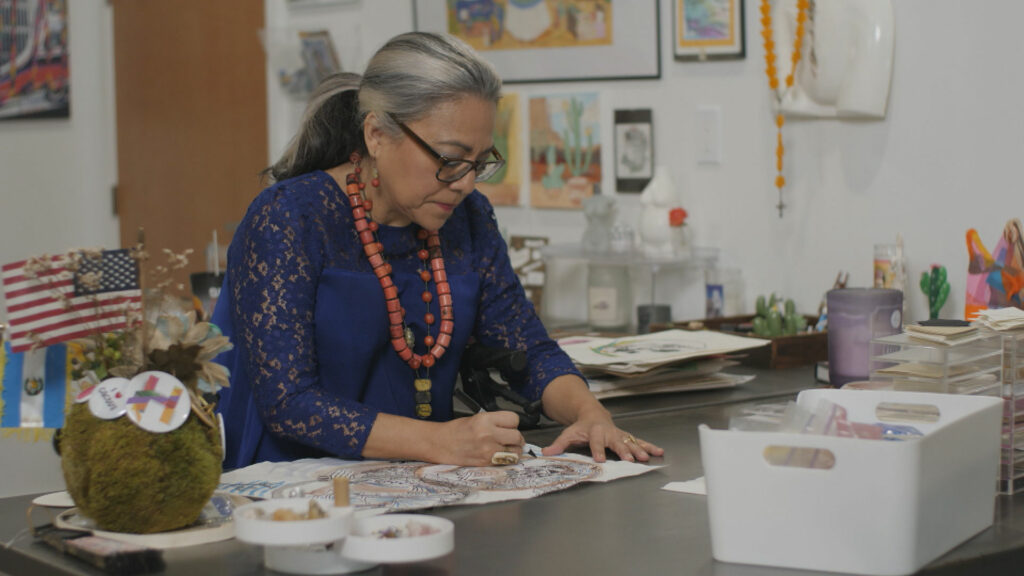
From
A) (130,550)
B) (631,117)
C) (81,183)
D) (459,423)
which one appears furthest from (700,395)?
(81,183)

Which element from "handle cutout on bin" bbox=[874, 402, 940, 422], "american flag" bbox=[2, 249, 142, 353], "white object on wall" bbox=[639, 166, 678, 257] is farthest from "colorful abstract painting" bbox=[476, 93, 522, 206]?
"american flag" bbox=[2, 249, 142, 353]

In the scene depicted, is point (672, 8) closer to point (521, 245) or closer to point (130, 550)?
point (521, 245)

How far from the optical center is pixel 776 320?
8.73 feet

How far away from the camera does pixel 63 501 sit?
4.80 ft

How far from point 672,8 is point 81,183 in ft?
8.74

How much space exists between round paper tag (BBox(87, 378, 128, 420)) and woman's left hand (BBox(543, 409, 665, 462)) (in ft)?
2.24

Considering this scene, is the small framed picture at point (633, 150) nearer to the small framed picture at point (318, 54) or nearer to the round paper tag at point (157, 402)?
the small framed picture at point (318, 54)

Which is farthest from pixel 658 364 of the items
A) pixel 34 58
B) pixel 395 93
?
pixel 34 58

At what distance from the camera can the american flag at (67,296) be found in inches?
51.1

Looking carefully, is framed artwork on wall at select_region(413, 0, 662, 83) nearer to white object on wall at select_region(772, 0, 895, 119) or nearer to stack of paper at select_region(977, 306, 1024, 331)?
white object on wall at select_region(772, 0, 895, 119)

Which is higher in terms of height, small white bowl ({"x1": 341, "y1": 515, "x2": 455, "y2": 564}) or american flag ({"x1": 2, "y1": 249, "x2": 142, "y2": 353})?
american flag ({"x1": 2, "y1": 249, "x2": 142, "y2": 353})

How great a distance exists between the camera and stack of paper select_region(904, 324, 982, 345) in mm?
1575

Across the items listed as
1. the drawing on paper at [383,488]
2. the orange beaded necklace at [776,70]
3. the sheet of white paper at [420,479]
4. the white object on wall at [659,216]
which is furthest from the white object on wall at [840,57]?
the drawing on paper at [383,488]

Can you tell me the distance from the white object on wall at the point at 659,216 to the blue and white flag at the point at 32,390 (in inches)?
72.2
